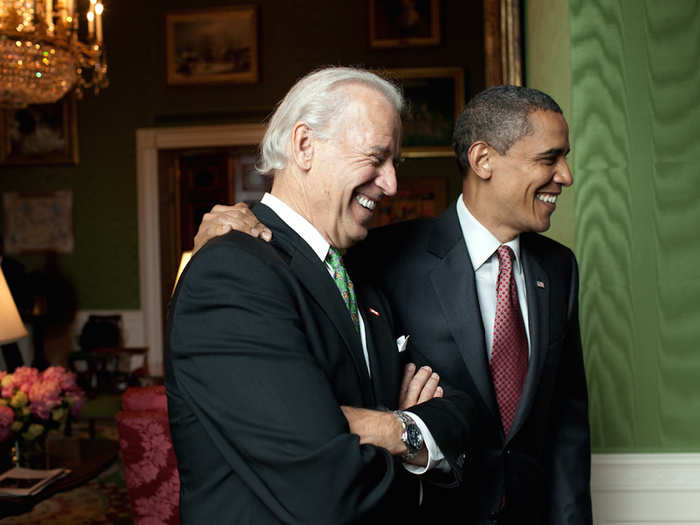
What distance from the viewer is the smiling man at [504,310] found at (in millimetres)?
1907

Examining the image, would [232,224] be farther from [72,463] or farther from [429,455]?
[72,463]

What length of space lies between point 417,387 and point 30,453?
2860mm

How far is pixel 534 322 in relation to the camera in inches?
78.2

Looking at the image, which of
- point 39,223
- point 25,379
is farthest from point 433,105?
point 25,379

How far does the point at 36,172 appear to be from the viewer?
8.49 metres

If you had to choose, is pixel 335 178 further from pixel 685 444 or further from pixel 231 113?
pixel 231 113

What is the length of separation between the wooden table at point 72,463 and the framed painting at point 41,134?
16.7 feet

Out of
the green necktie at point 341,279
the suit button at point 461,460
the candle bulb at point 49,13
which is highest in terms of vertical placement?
the candle bulb at point 49,13

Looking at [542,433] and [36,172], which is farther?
[36,172]

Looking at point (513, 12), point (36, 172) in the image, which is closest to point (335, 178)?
point (513, 12)

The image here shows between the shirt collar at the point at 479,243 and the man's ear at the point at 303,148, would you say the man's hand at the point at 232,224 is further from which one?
the shirt collar at the point at 479,243

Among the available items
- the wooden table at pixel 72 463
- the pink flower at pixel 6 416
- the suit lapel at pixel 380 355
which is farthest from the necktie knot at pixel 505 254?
the pink flower at pixel 6 416

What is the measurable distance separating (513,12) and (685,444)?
6.94ft

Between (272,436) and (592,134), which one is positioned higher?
(592,134)
